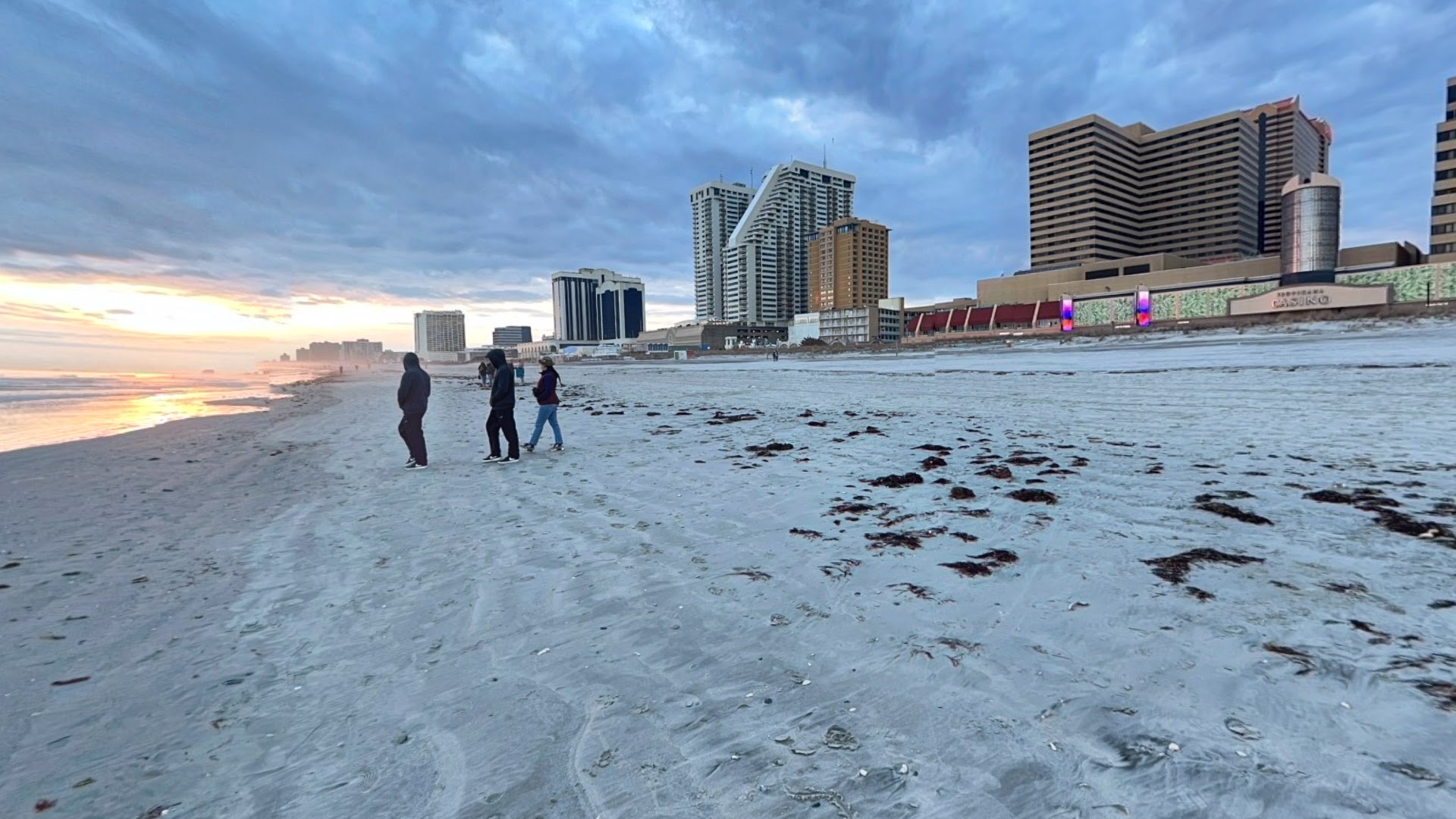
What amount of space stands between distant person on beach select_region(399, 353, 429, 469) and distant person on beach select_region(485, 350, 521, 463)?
1.02 m

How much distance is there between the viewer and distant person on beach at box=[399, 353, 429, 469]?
923cm

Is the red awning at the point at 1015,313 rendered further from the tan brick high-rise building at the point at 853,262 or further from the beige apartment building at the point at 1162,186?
the tan brick high-rise building at the point at 853,262

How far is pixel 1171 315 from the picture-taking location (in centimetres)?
7844

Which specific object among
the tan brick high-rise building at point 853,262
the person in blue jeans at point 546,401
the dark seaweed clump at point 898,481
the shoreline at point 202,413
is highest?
the tan brick high-rise building at point 853,262

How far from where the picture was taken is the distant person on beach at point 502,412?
9484 mm

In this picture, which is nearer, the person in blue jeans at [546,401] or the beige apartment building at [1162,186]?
the person in blue jeans at [546,401]

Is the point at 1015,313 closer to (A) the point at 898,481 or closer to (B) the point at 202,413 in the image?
(A) the point at 898,481

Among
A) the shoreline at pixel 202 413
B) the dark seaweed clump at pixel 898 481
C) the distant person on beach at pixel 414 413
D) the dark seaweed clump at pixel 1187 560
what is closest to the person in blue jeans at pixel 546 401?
the distant person on beach at pixel 414 413

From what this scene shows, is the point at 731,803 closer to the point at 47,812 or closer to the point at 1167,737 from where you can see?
the point at 1167,737

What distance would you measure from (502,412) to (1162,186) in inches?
6734

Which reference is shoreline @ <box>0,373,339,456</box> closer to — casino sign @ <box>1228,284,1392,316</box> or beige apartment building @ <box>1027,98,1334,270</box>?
casino sign @ <box>1228,284,1392,316</box>

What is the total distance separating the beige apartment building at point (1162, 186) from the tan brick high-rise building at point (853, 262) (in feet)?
123

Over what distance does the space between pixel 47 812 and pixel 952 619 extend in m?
4.26

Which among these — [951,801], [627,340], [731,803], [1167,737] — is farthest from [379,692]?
[627,340]
